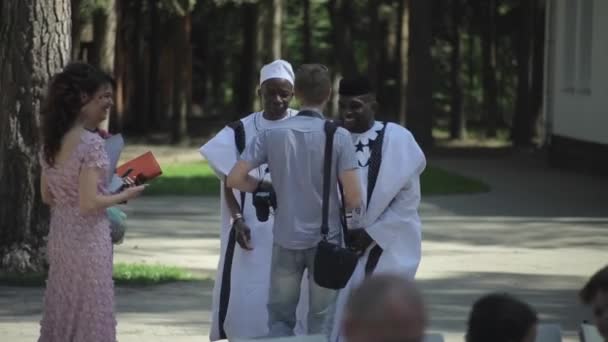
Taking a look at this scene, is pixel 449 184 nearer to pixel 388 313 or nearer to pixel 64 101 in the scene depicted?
pixel 64 101

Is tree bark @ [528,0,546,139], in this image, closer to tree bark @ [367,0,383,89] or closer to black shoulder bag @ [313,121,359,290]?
tree bark @ [367,0,383,89]

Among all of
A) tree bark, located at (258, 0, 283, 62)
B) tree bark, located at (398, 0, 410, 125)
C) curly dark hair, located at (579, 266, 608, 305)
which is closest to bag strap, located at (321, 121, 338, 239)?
curly dark hair, located at (579, 266, 608, 305)

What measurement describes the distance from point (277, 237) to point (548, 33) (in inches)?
869

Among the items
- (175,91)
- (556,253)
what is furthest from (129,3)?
(556,253)

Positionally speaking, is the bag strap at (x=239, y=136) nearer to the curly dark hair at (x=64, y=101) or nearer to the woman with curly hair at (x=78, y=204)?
the woman with curly hair at (x=78, y=204)

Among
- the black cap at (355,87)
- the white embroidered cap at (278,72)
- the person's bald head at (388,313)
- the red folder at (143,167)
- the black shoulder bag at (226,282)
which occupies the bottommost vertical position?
the black shoulder bag at (226,282)

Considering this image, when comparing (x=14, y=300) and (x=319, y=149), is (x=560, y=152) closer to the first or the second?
(x=14, y=300)

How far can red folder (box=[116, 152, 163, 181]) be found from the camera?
7.30m

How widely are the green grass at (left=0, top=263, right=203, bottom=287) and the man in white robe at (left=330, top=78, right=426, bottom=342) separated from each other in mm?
4969

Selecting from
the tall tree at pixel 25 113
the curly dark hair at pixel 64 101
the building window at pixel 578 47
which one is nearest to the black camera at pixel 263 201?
the curly dark hair at pixel 64 101

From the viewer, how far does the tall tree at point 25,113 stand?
41.4ft

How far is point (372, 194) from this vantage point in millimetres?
8047

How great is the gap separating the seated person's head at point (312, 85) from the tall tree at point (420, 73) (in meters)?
25.0

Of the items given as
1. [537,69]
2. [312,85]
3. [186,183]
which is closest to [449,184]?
[186,183]
